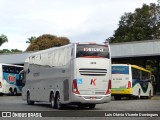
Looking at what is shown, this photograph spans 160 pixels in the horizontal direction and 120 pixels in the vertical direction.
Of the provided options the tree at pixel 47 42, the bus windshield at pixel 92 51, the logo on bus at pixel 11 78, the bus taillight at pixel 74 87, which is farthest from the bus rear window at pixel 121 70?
the tree at pixel 47 42

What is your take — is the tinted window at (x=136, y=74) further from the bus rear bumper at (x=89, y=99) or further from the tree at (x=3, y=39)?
the tree at (x=3, y=39)

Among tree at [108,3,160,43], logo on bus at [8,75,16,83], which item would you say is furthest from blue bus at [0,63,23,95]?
tree at [108,3,160,43]

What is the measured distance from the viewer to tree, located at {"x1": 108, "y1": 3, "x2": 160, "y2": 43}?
64938 mm

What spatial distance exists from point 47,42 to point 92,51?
54.8m

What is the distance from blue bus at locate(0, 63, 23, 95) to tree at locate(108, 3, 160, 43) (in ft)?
73.4

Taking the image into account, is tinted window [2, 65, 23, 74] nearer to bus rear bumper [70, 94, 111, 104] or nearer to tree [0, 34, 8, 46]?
bus rear bumper [70, 94, 111, 104]

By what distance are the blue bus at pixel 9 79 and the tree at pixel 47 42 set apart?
93.7 feet

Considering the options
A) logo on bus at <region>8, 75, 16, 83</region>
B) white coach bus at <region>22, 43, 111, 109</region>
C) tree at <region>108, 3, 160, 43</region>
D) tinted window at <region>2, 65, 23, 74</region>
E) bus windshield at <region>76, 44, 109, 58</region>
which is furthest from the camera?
tree at <region>108, 3, 160, 43</region>

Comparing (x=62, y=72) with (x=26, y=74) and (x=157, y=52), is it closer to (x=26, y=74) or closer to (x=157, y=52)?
(x=26, y=74)

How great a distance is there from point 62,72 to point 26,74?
669 centimetres

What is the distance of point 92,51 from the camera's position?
21.2 meters

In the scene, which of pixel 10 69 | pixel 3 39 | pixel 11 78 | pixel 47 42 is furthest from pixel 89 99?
pixel 47 42

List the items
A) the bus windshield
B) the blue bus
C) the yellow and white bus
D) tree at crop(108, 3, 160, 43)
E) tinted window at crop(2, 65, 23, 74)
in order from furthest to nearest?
tree at crop(108, 3, 160, 43) < tinted window at crop(2, 65, 23, 74) < the blue bus < the yellow and white bus < the bus windshield

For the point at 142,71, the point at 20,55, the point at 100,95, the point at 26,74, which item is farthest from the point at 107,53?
the point at 20,55
